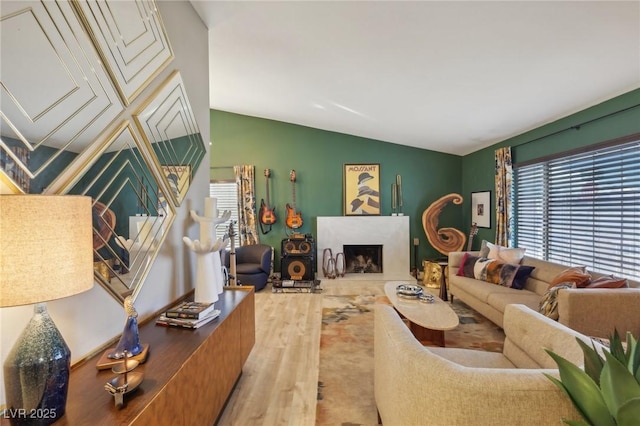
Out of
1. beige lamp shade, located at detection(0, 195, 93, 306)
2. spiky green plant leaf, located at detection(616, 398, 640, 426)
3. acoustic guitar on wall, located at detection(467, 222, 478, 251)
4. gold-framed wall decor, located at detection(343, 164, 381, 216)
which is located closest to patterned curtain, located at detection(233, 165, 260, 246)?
gold-framed wall decor, located at detection(343, 164, 381, 216)

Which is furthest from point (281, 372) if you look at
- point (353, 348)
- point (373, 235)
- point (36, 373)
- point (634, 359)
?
point (373, 235)

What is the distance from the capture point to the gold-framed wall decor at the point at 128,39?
1.39 m

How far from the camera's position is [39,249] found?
770mm

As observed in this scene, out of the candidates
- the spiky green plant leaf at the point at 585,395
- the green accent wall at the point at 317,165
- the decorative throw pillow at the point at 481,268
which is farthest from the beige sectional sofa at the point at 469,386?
the green accent wall at the point at 317,165

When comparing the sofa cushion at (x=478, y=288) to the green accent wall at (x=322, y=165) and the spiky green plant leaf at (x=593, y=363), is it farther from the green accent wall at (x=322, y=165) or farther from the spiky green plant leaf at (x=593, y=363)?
the spiky green plant leaf at (x=593, y=363)

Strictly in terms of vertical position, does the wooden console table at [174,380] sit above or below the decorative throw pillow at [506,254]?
below

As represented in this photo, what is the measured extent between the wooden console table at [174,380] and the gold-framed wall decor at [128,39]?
1280mm

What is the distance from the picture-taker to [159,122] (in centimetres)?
190

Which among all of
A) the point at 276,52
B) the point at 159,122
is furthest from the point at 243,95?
the point at 159,122

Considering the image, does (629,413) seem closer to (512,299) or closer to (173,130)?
(512,299)

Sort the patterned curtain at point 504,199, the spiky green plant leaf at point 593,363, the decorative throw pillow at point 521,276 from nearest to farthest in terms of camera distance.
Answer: the spiky green plant leaf at point 593,363, the decorative throw pillow at point 521,276, the patterned curtain at point 504,199

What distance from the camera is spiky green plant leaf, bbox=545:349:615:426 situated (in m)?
0.87

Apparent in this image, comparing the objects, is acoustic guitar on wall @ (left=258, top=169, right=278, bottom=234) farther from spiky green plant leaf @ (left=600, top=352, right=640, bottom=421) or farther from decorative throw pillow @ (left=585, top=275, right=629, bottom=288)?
spiky green plant leaf @ (left=600, top=352, right=640, bottom=421)

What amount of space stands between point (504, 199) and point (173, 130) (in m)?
4.46
